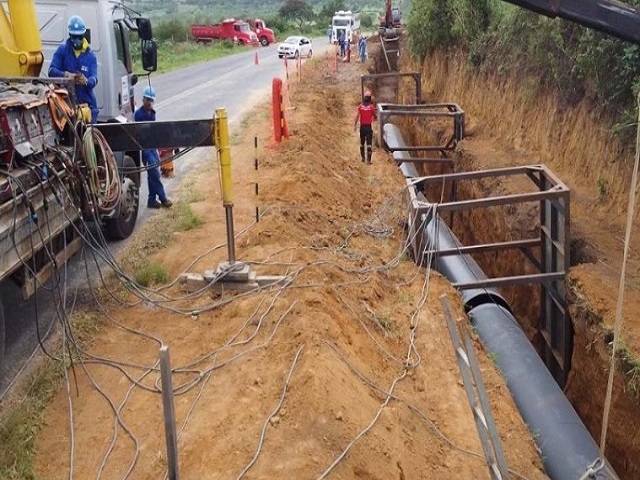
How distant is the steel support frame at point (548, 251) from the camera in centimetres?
835

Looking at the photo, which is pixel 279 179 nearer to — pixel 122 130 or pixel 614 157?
pixel 122 130

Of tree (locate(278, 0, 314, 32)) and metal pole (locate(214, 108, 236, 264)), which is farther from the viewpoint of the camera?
tree (locate(278, 0, 314, 32))

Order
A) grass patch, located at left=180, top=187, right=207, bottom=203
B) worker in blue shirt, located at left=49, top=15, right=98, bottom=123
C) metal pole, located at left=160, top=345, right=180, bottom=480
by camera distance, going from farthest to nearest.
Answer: grass patch, located at left=180, top=187, right=207, bottom=203 → worker in blue shirt, located at left=49, top=15, right=98, bottom=123 → metal pole, located at left=160, top=345, right=180, bottom=480

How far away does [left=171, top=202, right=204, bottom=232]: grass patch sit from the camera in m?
9.34

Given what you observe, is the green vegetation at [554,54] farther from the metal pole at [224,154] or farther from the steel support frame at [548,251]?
the metal pole at [224,154]

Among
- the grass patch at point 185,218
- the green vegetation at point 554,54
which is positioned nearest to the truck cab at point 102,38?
the grass patch at point 185,218

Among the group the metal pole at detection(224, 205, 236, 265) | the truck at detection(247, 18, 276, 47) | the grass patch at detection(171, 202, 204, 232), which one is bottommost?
the truck at detection(247, 18, 276, 47)

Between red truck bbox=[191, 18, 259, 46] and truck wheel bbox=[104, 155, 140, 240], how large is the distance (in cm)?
4845

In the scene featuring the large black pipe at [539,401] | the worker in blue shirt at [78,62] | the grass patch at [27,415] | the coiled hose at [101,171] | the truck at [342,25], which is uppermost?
the worker in blue shirt at [78,62]

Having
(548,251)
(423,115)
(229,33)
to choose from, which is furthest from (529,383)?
(229,33)

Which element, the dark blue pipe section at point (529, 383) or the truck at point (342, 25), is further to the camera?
the truck at point (342, 25)

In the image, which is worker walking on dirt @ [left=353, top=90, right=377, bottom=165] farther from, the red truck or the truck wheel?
the red truck

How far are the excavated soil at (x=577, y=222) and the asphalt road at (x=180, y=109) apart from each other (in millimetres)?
5357

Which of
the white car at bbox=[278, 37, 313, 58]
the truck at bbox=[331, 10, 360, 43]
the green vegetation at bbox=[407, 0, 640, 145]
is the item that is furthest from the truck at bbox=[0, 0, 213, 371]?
the truck at bbox=[331, 10, 360, 43]
